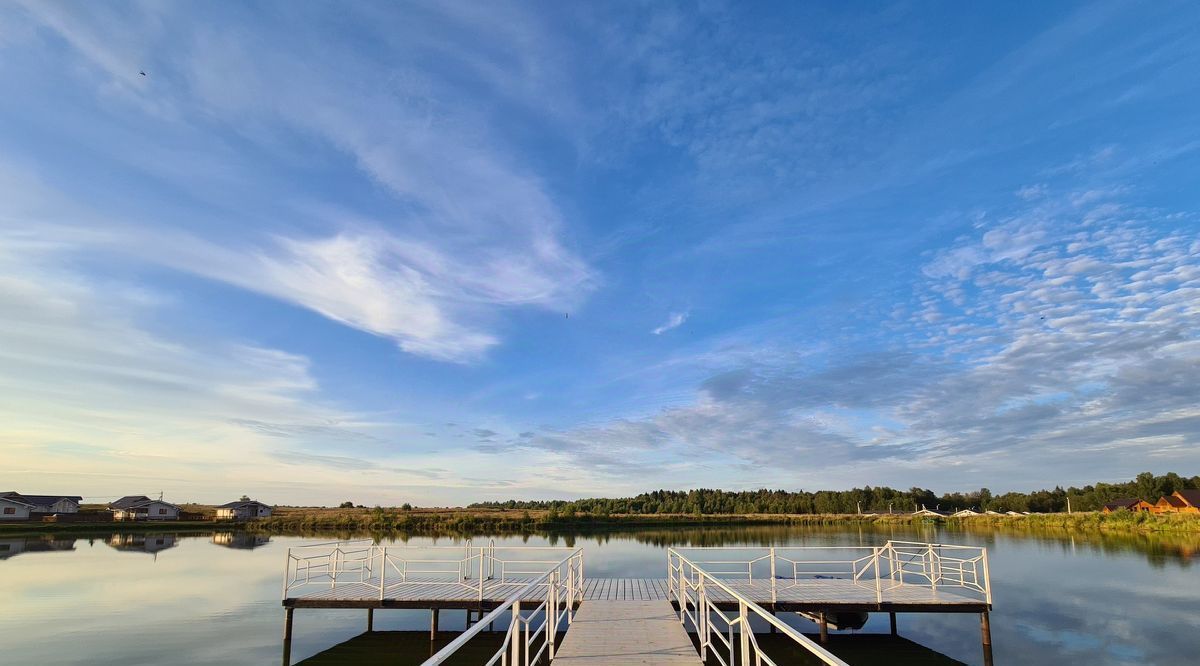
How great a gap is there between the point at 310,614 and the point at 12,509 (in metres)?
75.5

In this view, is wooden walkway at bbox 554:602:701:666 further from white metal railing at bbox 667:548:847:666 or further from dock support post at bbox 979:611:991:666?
dock support post at bbox 979:611:991:666

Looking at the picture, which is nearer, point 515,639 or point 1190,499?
point 515,639

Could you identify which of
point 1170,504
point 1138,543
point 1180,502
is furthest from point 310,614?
point 1170,504

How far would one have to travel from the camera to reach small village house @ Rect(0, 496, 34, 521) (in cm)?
6912

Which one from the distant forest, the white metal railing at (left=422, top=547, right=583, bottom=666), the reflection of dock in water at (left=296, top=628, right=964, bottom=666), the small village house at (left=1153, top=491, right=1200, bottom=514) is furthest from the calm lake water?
the distant forest

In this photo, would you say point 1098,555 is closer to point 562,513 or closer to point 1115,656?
point 1115,656

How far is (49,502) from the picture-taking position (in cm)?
7781

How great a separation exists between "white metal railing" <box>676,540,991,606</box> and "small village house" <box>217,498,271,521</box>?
6874 centimetres

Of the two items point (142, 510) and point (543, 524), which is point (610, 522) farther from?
point (142, 510)

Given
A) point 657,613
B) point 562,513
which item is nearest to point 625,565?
point 657,613

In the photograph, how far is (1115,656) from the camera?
14078mm

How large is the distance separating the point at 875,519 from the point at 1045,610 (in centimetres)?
7468

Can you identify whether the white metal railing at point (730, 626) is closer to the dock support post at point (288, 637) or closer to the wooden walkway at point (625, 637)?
the wooden walkway at point (625, 637)

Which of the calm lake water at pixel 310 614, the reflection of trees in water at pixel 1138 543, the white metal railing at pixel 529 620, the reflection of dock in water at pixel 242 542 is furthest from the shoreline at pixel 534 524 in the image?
the white metal railing at pixel 529 620
